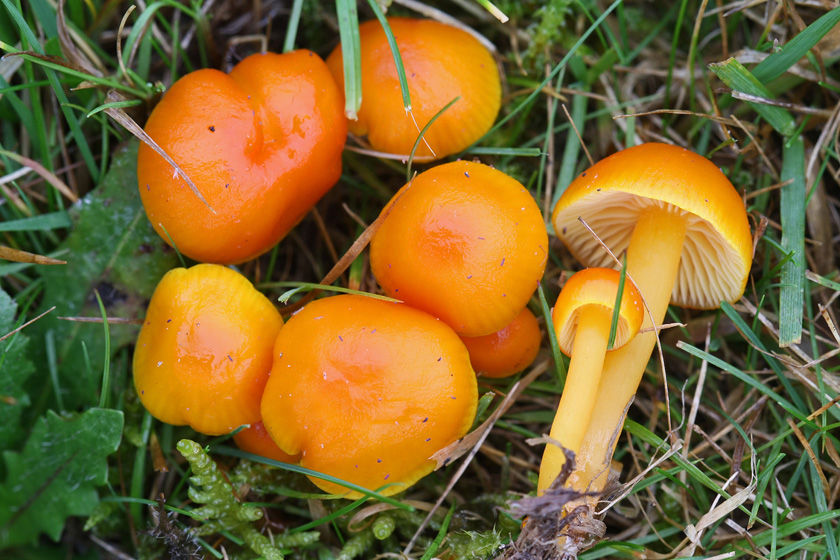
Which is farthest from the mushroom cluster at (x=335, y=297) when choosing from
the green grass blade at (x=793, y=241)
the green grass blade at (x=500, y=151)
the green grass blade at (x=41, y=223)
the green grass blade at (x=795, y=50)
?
the green grass blade at (x=795, y=50)

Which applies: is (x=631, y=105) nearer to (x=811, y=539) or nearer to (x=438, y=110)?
(x=438, y=110)

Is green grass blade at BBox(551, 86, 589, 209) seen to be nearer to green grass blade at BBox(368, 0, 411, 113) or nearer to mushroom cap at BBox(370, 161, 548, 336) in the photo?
mushroom cap at BBox(370, 161, 548, 336)

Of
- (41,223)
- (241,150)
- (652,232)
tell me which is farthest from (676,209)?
(41,223)

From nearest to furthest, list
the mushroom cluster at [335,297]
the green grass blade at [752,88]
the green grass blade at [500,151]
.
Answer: the mushroom cluster at [335,297] → the green grass blade at [752,88] → the green grass blade at [500,151]

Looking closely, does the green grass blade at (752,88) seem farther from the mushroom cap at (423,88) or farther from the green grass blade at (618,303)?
the green grass blade at (618,303)

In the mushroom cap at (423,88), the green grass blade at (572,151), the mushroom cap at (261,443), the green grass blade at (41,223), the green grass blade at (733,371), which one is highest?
the mushroom cap at (423,88)

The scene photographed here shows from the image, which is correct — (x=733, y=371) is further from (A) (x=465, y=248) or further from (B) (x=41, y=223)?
(B) (x=41, y=223)
